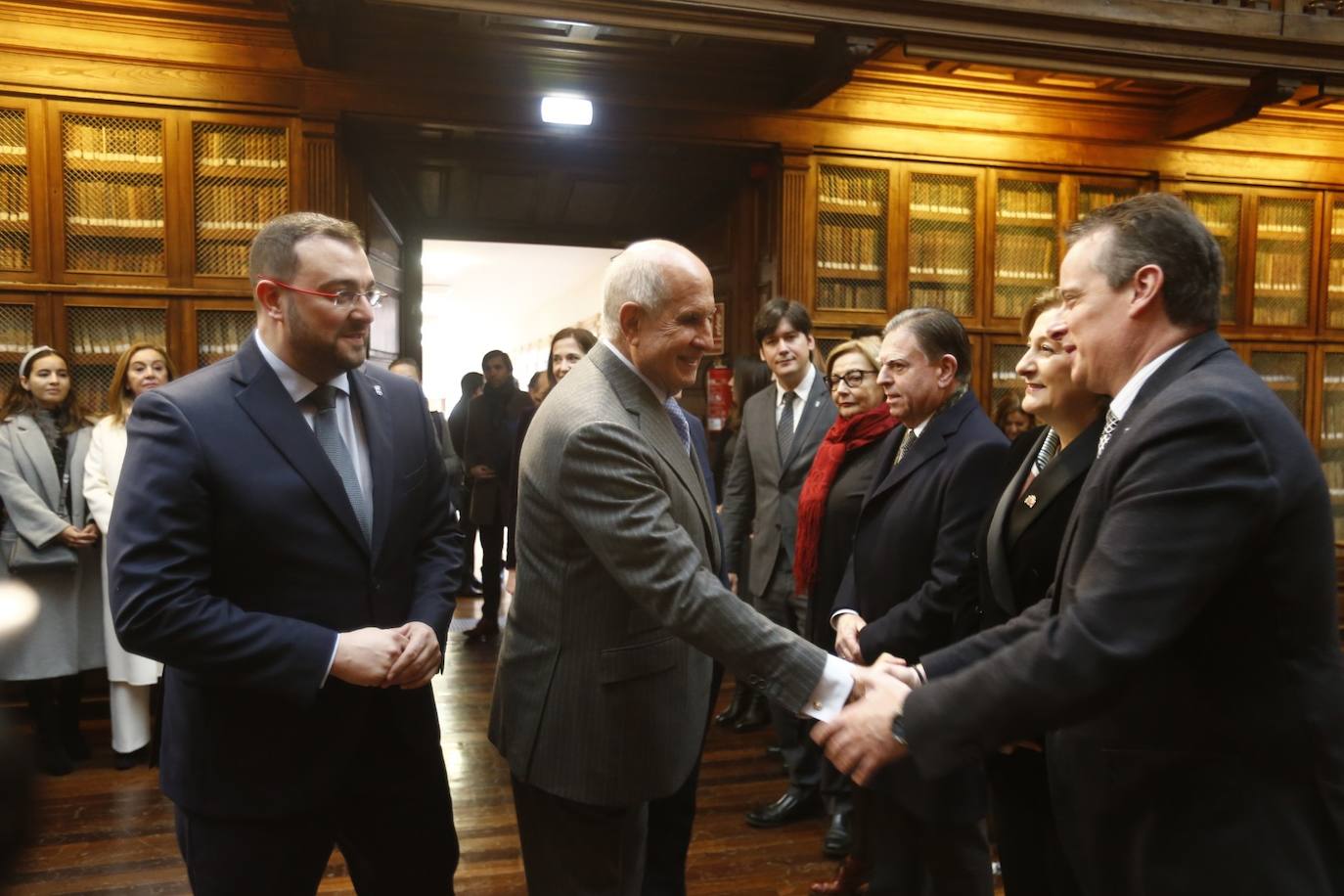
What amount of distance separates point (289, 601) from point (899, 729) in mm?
1080

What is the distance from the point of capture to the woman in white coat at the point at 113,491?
3970 millimetres

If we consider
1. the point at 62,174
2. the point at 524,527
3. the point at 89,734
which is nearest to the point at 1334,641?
the point at 524,527

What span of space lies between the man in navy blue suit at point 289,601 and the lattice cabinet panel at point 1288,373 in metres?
6.92

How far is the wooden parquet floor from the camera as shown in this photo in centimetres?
297

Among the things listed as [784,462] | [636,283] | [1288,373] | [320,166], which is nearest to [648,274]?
[636,283]

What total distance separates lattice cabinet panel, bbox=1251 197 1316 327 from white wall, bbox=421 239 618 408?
5.19 m

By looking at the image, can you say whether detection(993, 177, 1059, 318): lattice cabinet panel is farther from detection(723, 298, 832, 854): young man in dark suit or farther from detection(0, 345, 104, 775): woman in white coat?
detection(0, 345, 104, 775): woman in white coat

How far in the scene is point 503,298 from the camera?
50.2 feet

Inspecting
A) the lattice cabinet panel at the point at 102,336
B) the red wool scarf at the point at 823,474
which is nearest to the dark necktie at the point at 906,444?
the red wool scarf at the point at 823,474

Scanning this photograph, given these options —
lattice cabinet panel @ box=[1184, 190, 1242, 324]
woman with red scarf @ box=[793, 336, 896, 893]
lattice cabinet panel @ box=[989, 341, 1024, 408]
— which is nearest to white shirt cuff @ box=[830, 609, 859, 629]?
woman with red scarf @ box=[793, 336, 896, 893]

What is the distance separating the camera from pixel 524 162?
6863 millimetres

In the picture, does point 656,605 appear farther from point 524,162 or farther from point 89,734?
point 524,162

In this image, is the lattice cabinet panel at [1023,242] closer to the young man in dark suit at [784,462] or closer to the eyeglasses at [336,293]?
the young man in dark suit at [784,462]

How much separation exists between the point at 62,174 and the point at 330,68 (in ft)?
4.95
